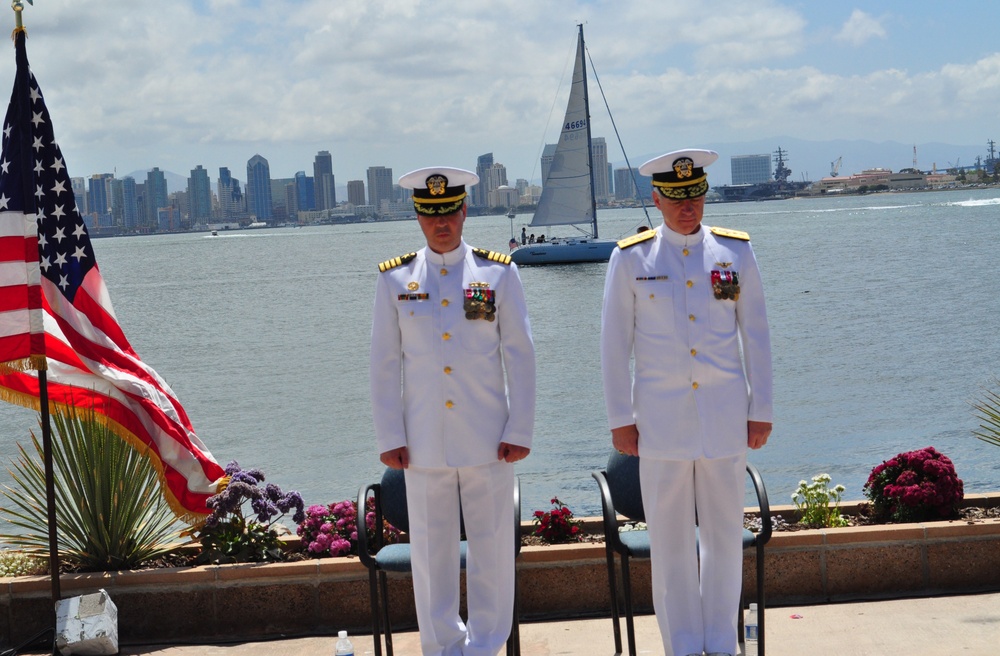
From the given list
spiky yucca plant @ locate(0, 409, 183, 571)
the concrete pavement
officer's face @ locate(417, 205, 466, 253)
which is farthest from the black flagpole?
officer's face @ locate(417, 205, 466, 253)

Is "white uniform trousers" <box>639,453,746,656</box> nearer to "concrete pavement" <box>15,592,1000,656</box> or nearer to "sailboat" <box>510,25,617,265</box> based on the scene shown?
"concrete pavement" <box>15,592,1000,656</box>

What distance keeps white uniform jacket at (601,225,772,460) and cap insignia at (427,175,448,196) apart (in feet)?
2.22

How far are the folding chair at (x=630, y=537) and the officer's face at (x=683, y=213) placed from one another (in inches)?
37.7

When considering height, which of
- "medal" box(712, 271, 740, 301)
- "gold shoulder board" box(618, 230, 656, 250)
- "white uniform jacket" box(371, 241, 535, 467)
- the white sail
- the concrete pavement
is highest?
the white sail

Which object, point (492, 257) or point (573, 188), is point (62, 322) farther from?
point (573, 188)

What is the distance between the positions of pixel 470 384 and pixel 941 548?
244cm

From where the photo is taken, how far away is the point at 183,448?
232 inches

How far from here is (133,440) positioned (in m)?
5.80

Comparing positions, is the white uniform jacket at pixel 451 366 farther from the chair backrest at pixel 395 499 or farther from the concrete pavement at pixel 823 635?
the concrete pavement at pixel 823 635

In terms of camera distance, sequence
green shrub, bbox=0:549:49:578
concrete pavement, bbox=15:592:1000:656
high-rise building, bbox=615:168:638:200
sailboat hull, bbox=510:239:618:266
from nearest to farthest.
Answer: concrete pavement, bbox=15:592:1000:656 < green shrub, bbox=0:549:49:578 < sailboat hull, bbox=510:239:618:266 < high-rise building, bbox=615:168:638:200

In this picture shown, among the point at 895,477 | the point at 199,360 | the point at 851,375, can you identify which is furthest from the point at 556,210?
the point at 895,477

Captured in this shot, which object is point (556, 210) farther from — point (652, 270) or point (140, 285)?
point (652, 270)

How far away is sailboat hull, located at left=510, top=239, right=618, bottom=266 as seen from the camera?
6438 cm

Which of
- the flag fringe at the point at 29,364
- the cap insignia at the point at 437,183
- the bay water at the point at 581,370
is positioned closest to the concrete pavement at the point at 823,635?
the flag fringe at the point at 29,364
